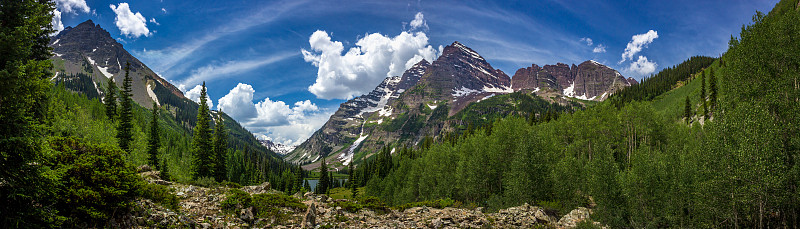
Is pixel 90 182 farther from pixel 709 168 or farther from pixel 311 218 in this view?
pixel 709 168

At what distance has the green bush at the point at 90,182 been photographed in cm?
1174

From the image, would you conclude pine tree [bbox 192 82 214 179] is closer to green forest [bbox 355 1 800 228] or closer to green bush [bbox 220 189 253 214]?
green bush [bbox 220 189 253 214]

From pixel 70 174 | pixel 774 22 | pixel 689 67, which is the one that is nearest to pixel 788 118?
pixel 774 22

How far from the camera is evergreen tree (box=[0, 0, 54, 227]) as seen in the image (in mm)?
10430

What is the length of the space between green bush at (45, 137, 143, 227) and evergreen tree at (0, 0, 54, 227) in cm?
65

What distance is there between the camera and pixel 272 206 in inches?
907

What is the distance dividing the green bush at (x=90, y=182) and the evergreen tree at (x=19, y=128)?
65 centimetres

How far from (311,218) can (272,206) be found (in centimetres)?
357

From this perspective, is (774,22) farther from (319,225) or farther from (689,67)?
(689,67)

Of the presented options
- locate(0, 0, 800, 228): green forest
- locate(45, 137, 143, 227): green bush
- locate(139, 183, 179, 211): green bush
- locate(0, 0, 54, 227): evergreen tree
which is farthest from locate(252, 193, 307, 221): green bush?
locate(0, 0, 54, 227): evergreen tree

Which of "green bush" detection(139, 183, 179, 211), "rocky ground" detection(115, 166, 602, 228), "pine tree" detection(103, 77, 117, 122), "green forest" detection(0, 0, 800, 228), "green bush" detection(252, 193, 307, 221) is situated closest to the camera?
"green forest" detection(0, 0, 800, 228)

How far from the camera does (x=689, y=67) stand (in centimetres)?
16450

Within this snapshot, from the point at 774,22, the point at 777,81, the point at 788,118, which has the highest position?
the point at 774,22

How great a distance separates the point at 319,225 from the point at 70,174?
13323mm
